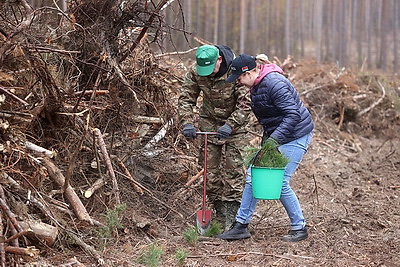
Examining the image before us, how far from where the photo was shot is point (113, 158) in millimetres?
6145

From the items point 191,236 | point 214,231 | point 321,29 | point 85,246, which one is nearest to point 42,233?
point 85,246

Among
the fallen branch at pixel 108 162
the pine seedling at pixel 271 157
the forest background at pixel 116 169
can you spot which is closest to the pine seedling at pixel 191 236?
the forest background at pixel 116 169

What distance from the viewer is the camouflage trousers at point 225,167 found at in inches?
Result: 241

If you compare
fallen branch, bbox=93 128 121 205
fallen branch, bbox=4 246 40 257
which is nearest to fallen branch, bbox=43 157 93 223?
fallen branch, bbox=93 128 121 205

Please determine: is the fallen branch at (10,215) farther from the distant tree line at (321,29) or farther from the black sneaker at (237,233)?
the distant tree line at (321,29)

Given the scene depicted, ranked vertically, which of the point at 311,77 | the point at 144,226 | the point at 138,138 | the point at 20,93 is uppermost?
the point at 20,93

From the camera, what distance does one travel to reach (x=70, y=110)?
223 inches

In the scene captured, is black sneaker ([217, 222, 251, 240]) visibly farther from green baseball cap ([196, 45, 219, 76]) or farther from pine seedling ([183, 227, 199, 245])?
green baseball cap ([196, 45, 219, 76])

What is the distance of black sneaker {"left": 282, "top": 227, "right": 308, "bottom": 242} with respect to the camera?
5.75 m

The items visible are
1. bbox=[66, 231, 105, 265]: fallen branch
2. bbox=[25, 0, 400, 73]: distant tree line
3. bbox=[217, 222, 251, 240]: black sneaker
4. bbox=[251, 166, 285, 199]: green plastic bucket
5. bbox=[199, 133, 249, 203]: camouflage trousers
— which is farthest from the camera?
bbox=[25, 0, 400, 73]: distant tree line

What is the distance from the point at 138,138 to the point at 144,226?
3.98 feet

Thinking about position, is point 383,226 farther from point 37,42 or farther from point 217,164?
point 37,42

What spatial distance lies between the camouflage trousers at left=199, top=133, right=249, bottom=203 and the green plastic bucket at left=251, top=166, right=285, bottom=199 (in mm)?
685


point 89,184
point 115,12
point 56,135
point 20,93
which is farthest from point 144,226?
point 115,12
